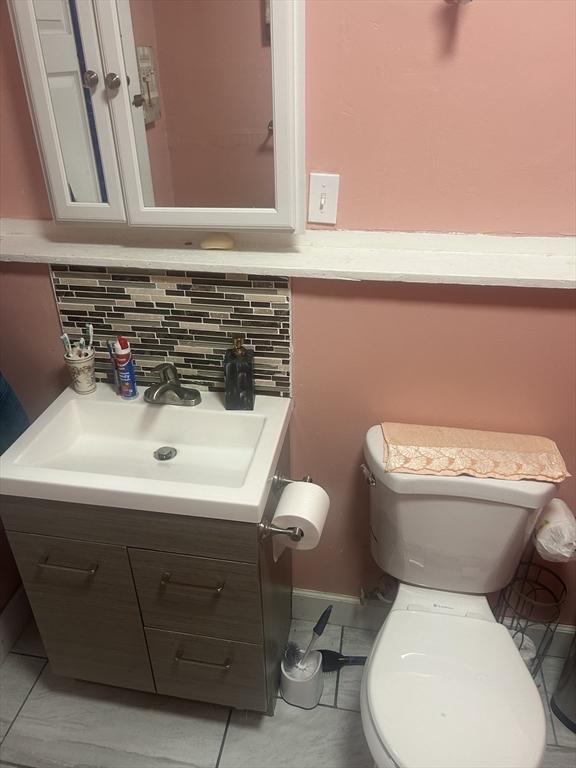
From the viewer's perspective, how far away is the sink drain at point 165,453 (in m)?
1.40

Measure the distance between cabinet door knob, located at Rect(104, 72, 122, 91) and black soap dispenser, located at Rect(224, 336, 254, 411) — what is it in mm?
598

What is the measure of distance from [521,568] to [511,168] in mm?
1066

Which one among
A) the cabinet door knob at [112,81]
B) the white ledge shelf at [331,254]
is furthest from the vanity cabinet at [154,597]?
the cabinet door knob at [112,81]

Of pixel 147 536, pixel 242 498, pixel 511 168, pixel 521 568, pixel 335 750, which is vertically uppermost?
pixel 511 168

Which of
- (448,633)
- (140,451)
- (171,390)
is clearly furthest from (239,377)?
(448,633)

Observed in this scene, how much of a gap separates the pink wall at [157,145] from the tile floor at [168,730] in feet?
4.52

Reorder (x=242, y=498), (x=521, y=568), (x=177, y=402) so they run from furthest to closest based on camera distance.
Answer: (x=521, y=568) → (x=177, y=402) → (x=242, y=498)

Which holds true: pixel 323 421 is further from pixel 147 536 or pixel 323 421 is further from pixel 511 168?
pixel 511 168

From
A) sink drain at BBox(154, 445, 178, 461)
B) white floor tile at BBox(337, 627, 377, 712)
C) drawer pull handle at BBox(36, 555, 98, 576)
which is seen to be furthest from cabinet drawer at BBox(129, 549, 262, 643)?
white floor tile at BBox(337, 627, 377, 712)

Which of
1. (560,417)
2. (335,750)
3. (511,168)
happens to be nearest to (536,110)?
(511,168)

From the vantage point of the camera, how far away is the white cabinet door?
1170mm

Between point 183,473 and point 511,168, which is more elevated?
point 511,168

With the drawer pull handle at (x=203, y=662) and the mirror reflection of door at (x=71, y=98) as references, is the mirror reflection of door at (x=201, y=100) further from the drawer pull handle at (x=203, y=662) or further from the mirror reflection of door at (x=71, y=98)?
the drawer pull handle at (x=203, y=662)

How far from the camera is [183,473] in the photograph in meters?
1.36
